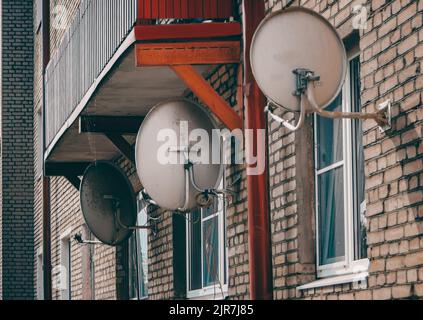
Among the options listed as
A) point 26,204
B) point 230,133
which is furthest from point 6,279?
point 230,133

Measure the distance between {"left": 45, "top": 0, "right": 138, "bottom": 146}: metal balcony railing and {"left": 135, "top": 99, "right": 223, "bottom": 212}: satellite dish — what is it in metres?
0.71

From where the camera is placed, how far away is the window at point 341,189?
7.32 metres

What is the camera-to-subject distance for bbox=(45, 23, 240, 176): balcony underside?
8.98 meters

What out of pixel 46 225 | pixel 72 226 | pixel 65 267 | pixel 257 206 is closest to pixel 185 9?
pixel 257 206

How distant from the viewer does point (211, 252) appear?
1062cm

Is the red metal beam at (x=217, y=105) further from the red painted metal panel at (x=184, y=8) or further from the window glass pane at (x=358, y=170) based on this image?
the window glass pane at (x=358, y=170)

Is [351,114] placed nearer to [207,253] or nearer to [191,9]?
[191,9]

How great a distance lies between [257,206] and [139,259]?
514 centimetres

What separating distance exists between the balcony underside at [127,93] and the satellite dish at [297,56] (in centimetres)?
220

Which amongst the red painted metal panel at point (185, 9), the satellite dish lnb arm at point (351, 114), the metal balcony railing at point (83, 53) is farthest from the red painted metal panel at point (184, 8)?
the satellite dish lnb arm at point (351, 114)

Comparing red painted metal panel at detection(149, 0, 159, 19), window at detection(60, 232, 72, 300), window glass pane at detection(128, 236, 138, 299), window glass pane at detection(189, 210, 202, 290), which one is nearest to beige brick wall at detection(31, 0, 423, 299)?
red painted metal panel at detection(149, 0, 159, 19)

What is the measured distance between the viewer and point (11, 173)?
23.8 meters

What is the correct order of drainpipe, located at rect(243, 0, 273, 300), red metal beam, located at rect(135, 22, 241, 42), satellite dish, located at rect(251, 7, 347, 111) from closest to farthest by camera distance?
satellite dish, located at rect(251, 7, 347, 111) → drainpipe, located at rect(243, 0, 273, 300) → red metal beam, located at rect(135, 22, 241, 42)

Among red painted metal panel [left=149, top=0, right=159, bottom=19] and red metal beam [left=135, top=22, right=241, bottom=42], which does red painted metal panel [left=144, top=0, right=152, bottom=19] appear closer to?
red painted metal panel [left=149, top=0, right=159, bottom=19]
